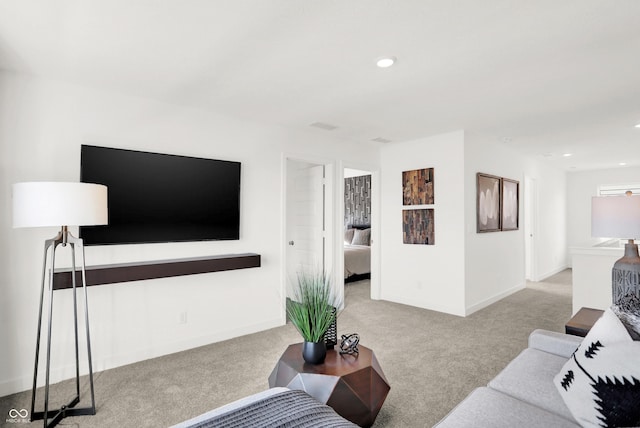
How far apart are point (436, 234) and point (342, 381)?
10.3 ft

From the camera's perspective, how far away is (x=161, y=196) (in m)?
3.15

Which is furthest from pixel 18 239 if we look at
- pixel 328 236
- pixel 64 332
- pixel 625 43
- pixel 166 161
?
pixel 625 43

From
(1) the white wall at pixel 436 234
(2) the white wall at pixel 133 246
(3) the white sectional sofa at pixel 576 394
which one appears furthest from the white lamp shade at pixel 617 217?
(2) the white wall at pixel 133 246

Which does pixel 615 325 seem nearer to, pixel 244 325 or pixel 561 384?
pixel 561 384

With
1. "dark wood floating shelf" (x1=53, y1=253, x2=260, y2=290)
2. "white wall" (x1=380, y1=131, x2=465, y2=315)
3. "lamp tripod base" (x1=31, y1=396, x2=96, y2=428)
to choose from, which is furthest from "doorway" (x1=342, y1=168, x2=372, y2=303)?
"lamp tripod base" (x1=31, y1=396, x2=96, y2=428)

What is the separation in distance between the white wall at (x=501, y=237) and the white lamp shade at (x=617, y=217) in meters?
1.71

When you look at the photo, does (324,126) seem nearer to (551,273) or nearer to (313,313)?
(313,313)

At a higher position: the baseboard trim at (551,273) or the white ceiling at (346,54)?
the white ceiling at (346,54)

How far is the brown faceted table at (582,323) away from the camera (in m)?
2.11

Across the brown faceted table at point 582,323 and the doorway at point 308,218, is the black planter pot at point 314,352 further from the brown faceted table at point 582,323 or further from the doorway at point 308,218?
the doorway at point 308,218

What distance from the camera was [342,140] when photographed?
15.5 feet

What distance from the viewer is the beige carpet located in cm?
224

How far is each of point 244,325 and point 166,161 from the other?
1.84m

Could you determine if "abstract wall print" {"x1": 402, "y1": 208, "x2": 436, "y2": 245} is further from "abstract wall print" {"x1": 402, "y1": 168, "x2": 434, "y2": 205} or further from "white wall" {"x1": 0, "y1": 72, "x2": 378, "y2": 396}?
"white wall" {"x1": 0, "y1": 72, "x2": 378, "y2": 396}
